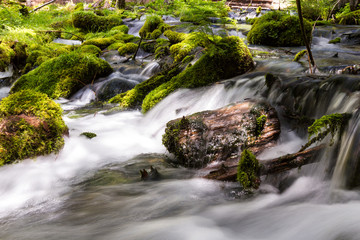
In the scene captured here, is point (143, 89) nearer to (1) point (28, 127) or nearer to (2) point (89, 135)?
(2) point (89, 135)

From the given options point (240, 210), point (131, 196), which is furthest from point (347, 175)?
point (131, 196)

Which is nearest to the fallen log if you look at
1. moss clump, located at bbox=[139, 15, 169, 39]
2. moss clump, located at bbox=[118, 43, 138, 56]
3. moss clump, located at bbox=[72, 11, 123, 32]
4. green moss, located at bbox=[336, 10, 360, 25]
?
moss clump, located at bbox=[118, 43, 138, 56]

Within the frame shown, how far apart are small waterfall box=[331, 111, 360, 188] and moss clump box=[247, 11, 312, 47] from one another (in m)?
7.78

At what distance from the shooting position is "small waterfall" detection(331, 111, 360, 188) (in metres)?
2.11

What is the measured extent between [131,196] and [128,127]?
2.48 metres

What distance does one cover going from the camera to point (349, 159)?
7.13ft

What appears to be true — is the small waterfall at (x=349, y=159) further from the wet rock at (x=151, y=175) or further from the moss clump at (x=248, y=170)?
the wet rock at (x=151, y=175)

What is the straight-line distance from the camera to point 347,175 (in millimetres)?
2156

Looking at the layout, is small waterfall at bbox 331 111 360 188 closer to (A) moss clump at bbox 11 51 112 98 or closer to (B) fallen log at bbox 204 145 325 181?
(B) fallen log at bbox 204 145 325 181

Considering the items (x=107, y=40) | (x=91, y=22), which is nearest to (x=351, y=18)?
(x=107, y=40)

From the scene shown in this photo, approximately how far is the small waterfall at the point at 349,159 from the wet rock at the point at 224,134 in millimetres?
895

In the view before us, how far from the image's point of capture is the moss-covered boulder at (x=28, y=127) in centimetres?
312

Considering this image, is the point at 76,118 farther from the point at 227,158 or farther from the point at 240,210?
the point at 240,210

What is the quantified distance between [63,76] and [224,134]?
6114mm
